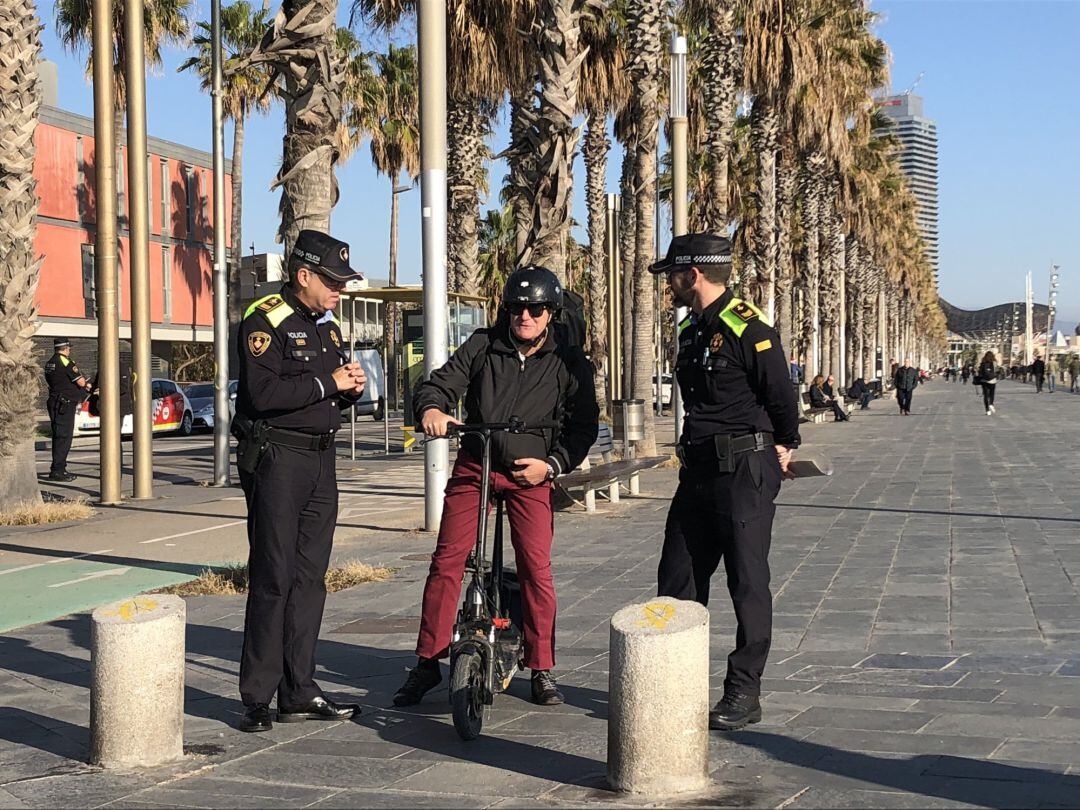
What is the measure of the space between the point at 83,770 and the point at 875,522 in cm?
897

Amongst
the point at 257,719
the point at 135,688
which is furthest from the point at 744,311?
the point at 135,688

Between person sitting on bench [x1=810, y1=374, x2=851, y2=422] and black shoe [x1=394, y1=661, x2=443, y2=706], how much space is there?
30010 mm

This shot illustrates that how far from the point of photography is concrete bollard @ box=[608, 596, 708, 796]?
14.9ft

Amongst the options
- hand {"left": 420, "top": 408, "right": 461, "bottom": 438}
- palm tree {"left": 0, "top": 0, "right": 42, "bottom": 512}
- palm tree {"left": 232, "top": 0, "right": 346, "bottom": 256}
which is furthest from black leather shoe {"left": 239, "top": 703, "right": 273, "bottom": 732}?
palm tree {"left": 0, "top": 0, "right": 42, "bottom": 512}

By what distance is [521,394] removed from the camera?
5.91m

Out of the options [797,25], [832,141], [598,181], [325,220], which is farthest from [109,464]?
[832,141]

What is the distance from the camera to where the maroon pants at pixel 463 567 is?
19.3 ft

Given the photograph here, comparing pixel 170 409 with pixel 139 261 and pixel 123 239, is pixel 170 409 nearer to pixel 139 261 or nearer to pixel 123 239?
pixel 123 239

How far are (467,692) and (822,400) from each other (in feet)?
102

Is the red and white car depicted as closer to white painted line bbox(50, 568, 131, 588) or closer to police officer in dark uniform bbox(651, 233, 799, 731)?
white painted line bbox(50, 568, 131, 588)

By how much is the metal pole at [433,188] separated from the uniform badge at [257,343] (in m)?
5.78

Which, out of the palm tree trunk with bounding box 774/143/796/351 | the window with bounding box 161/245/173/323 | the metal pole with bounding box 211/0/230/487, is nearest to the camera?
the metal pole with bounding box 211/0/230/487

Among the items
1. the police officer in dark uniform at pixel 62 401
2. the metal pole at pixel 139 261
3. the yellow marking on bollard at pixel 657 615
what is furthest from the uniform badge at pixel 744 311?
the police officer in dark uniform at pixel 62 401

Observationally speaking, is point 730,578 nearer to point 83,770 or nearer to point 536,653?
point 536,653
